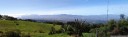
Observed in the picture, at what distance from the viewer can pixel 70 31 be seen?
6456 centimetres

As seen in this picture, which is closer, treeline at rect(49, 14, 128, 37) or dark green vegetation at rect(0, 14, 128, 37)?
dark green vegetation at rect(0, 14, 128, 37)

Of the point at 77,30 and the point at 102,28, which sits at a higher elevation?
the point at 102,28

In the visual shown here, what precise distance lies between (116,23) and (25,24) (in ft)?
98.5

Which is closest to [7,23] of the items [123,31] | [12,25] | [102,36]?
[12,25]

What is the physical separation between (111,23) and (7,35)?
20.9m

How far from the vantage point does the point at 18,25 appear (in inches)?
3305

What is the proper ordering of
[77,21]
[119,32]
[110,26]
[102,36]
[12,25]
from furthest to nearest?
[12,25]
[110,26]
[77,21]
[119,32]
[102,36]

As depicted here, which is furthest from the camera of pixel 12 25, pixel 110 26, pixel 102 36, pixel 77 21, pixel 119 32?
pixel 12 25

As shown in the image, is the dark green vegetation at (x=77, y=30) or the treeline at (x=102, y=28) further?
the treeline at (x=102, y=28)

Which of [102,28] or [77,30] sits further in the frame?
[77,30]

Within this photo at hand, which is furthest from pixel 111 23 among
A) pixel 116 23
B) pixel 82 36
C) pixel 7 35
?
pixel 7 35

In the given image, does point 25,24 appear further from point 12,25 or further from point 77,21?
point 77,21

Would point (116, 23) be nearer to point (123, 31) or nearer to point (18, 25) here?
point (123, 31)

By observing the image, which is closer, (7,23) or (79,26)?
(79,26)
